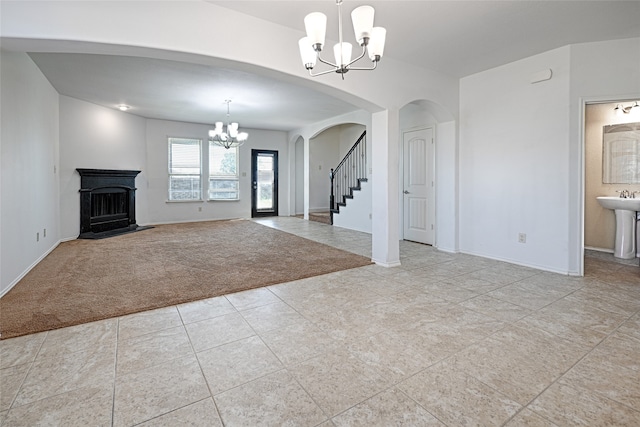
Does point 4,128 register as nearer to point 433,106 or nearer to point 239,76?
point 239,76

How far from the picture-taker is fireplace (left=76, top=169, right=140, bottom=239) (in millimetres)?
6273

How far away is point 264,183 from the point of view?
9.91m

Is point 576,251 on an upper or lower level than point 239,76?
lower

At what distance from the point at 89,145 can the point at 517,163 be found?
25.1ft

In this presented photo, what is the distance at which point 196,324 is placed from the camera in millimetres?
2488

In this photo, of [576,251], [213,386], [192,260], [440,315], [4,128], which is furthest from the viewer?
[192,260]

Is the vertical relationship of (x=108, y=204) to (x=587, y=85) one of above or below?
below

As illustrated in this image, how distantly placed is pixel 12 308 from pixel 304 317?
8.26ft

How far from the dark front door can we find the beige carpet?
3.45 meters

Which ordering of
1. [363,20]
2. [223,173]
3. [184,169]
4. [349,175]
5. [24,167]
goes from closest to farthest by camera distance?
[363,20] < [24,167] < [349,175] < [184,169] < [223,173]

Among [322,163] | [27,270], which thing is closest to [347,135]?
[322,163]

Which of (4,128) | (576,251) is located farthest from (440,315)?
(4,128)

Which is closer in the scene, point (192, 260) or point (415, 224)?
point (192, 260)

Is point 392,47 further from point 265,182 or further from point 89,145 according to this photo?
point 265,182
